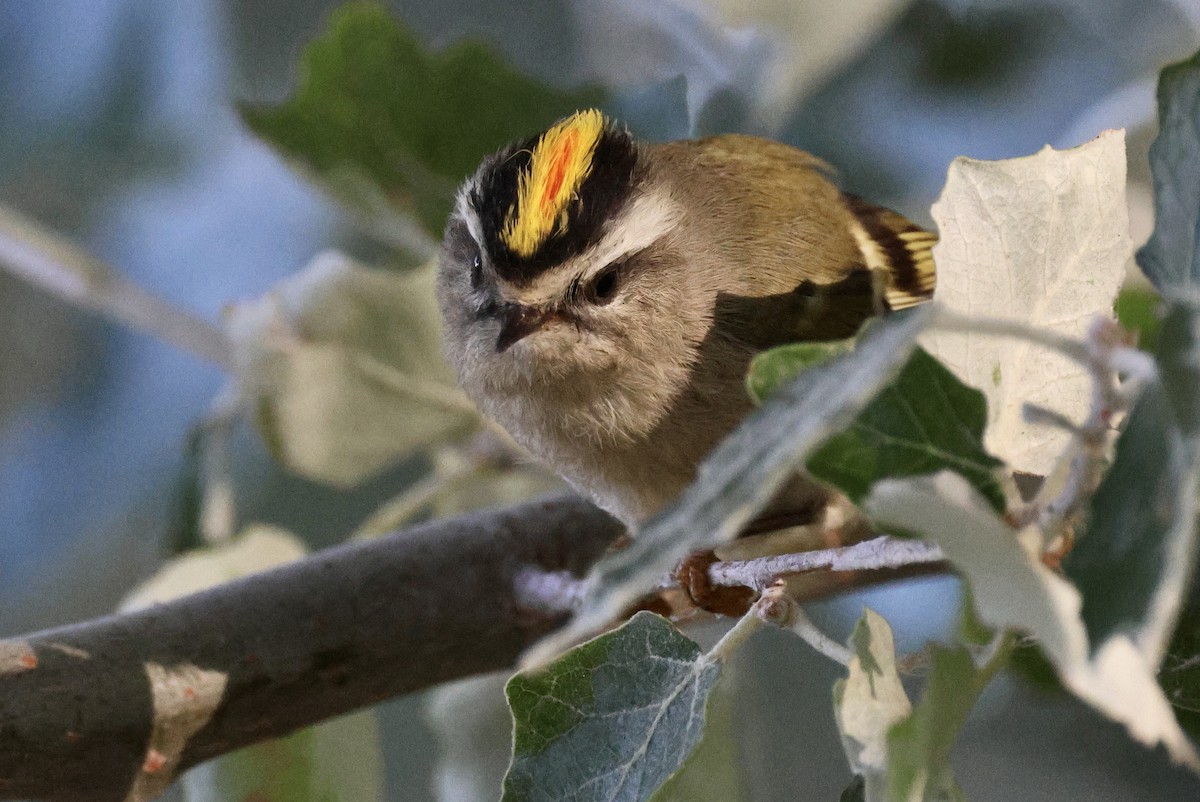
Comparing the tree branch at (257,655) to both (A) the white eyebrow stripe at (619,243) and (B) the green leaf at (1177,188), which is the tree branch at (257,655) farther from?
(B) the green leaf at (1177,188)

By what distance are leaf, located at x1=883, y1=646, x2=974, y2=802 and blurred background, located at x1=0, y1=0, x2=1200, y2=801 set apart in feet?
2.75

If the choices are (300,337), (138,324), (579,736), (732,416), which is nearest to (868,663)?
(579,736)

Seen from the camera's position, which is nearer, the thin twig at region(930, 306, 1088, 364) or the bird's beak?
the thin twig at region(930, 306, 1088, 364)

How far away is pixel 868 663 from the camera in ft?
1.30

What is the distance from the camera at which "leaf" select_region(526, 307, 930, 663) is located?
11.6 inches

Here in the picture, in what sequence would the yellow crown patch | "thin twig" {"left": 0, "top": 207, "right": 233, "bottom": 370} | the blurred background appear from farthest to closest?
the blurred background
"thin twig" {"left": 0, "top": 207, "right": 233, "bottom": 370}
the yellow crown patch

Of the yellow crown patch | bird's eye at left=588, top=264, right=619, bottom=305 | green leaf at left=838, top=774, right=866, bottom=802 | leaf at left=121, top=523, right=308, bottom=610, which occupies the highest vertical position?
the yellow crown patch

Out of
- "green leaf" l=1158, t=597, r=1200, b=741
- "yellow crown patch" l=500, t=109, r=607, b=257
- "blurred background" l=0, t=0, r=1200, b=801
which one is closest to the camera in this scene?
"green leaf" l=1158, t=597, r=1200, b=741

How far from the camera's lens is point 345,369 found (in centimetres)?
103

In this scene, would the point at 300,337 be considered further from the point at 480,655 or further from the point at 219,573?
the point at 480,655

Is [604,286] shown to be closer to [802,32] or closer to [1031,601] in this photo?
[802,32]

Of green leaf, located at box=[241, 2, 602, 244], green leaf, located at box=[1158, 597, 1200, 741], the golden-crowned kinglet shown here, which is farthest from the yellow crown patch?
green leaf, located at box=[1158, 597, 1200, 741]

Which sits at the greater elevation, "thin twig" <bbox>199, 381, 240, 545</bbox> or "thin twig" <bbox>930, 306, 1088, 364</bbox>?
"thin twig" <bbox>199, 381, 240, 545</bbox>

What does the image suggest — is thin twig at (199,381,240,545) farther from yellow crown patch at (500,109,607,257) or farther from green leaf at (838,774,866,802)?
green leaf at (838,774,866,802)
